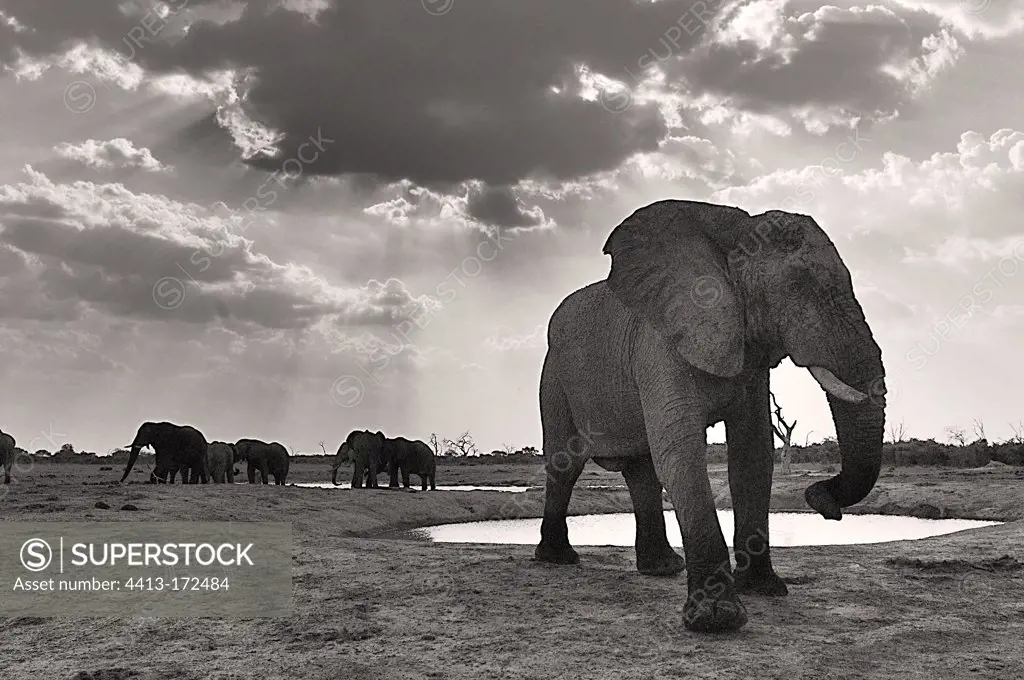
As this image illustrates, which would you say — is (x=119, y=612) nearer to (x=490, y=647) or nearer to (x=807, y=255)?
(x=490, y=647)

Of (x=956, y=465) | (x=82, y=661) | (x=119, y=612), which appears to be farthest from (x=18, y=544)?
(x=956, y=465)

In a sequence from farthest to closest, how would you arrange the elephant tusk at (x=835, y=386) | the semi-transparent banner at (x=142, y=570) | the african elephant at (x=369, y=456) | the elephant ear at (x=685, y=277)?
the african elephant at (x=369, y=456) → the semi-transparent banner at (x=142, y=570) → the elephant ear at (x=685, y=277) → the elephant tusk at (x=835, y=386)

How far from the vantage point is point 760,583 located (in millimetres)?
8844

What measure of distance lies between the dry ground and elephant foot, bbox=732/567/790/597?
0.18 meters

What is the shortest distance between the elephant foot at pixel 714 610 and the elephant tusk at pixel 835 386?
70.0 inches

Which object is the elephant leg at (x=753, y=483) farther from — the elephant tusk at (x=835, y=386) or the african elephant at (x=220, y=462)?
the african elephant at (x=220, y=462)

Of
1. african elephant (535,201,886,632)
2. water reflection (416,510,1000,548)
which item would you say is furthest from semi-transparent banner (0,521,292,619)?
water reflection (416,510,1000,548)

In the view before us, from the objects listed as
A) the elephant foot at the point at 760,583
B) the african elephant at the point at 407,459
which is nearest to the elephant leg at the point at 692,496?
the elephant foot at the point at 760,583

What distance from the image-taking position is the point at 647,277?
8641 mm

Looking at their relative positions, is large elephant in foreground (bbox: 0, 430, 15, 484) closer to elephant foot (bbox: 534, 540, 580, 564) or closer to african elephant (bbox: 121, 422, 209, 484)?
african elephant (bbox: 121, 422, 209, 484)

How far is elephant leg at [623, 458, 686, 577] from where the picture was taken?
10.5 meters

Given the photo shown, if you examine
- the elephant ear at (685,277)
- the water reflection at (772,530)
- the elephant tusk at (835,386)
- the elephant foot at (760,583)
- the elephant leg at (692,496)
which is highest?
the elephant ear at (685,277)

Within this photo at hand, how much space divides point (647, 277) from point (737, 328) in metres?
1.22

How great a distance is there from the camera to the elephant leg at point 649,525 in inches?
412
